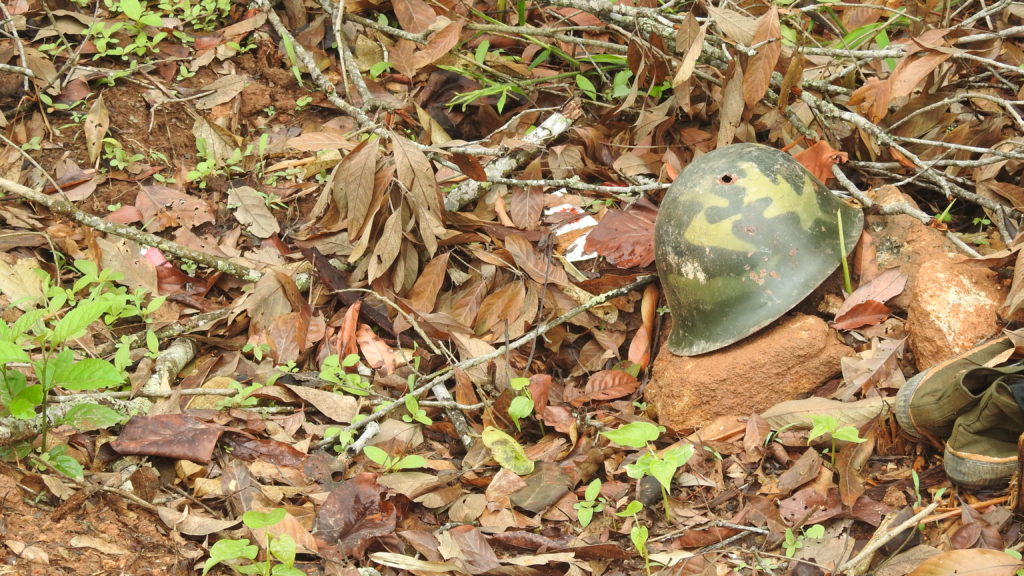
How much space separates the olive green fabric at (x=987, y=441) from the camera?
7.91 ft

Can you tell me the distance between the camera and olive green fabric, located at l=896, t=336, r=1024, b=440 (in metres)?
2.49

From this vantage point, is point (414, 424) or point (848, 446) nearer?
point (848, 446)

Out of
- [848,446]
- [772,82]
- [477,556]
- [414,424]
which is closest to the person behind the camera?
[477,556]

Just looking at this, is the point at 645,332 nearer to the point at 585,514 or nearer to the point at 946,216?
the point at 585,514

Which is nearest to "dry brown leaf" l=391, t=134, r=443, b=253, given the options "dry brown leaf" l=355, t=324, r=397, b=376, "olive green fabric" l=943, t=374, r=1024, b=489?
"dry brown leaf" l=355, t=324, r=397, b=376

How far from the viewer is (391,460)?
9.44 ft

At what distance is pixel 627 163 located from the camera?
391 cm

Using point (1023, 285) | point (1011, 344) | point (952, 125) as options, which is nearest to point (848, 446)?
point (1011, 344)

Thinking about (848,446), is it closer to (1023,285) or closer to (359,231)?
(1023,285)

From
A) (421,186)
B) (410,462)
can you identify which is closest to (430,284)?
(421,186)

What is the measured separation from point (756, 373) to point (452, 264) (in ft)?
4.35

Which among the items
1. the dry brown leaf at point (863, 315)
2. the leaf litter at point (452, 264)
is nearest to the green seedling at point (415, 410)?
the leaf litter at point (452, 264)

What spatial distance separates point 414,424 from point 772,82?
6.76 feet

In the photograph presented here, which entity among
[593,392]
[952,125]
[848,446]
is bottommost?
[593,392]
